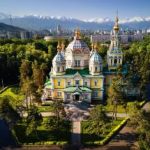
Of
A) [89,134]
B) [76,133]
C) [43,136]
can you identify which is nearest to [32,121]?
[43,136]

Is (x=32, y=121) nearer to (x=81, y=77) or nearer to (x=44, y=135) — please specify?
(x=44, y=135)

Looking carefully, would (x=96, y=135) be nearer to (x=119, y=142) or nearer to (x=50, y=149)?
(x=119, y=142)

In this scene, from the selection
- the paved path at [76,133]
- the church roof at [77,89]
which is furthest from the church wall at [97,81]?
the paved path at [76,133]

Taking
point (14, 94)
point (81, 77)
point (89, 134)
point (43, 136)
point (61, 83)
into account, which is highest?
point (81, 77)

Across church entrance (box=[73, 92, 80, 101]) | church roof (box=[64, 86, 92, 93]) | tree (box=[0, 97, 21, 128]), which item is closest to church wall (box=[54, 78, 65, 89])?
church roof (box=[64, 86, 92, 93])

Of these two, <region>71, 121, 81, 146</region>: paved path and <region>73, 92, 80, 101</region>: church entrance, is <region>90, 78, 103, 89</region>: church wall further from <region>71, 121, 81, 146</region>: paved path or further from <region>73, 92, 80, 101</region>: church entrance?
<region>71, 121, 81, 146</region>: paved path

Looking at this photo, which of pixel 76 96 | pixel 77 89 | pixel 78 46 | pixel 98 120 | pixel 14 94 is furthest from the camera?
pixel 14 94

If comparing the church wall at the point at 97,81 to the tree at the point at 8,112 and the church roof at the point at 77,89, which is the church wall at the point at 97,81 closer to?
the church roof at the point at 77,89

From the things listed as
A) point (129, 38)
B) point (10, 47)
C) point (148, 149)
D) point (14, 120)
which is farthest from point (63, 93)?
point (129, 38)
